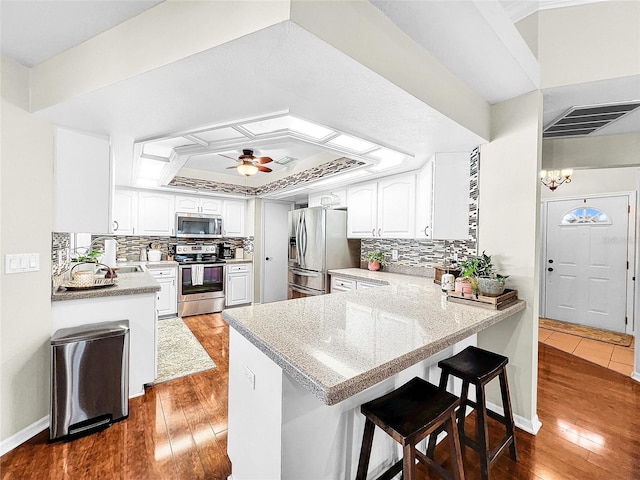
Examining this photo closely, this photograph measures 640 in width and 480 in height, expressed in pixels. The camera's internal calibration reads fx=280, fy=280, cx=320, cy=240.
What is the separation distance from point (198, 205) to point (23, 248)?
3.28 meters

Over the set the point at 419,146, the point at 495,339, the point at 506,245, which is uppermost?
the point at 419,146

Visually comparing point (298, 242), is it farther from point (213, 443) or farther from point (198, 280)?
point (213, 443)

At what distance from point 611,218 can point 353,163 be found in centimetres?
394

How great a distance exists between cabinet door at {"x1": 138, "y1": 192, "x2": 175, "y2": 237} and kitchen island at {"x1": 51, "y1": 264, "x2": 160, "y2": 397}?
7.62 feet

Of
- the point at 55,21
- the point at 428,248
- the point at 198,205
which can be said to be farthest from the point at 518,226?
the point at 198,205

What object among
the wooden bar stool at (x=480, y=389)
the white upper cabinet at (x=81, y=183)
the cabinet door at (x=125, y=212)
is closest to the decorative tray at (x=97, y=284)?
the white upper cabinet at (x=81, y=183)

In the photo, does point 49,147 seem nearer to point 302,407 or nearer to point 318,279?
point 302,407

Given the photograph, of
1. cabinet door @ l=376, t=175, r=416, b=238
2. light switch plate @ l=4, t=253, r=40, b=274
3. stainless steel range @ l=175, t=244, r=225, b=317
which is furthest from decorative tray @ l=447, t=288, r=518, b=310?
stainless steel range @ l=175, t=244, r=225, b=317

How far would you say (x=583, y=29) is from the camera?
1.78 metres

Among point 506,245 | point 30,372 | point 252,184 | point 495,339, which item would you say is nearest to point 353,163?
point 506,245

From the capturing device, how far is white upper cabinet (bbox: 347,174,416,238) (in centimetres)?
331

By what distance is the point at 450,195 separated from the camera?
2.58m

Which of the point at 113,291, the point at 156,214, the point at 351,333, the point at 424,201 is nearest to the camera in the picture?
the point at 351,333

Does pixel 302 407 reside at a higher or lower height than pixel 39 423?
higher
